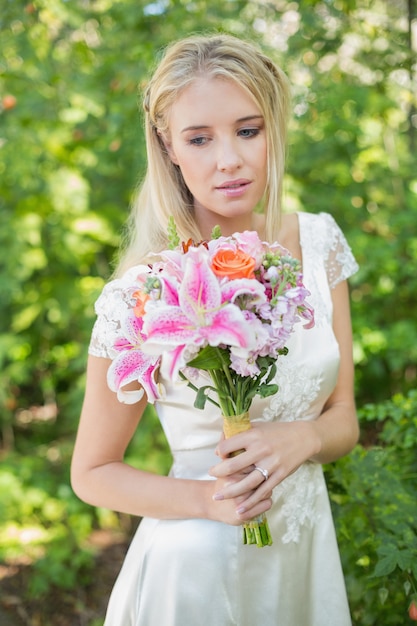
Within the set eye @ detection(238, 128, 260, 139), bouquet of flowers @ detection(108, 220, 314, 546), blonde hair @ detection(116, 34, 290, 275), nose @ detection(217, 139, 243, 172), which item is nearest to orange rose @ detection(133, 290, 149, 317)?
bouquet of flowers @ detection(108, 220, 314, 546)

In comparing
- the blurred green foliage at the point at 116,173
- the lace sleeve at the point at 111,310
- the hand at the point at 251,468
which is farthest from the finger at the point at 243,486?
the blurred green foliage at the point at 116,173

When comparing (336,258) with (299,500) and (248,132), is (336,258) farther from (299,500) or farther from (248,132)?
(299,500)

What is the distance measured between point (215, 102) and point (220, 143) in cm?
11

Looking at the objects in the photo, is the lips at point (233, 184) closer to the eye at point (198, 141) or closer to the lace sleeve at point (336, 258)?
the eye at point (198, 141)

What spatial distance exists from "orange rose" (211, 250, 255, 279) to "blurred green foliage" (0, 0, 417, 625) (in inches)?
93.4

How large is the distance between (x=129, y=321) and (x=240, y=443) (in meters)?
0.39

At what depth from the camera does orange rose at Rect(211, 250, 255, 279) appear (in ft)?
4.72

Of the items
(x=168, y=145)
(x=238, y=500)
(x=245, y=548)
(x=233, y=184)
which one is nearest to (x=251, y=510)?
(x=238, y=500)

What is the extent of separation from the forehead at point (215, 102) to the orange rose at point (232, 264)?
601 millimetres

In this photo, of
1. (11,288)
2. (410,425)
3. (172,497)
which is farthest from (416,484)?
(11,288)

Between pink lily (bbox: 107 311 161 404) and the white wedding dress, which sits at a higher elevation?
pink lily (bbox: 107 311 161 404)

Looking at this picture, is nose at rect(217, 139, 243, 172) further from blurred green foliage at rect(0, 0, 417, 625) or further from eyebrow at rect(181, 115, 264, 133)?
blurred green foliage at rect(0, 0, 417, 625)

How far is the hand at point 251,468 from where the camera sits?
166 centimetres

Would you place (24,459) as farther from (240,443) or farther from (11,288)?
(240,443)
